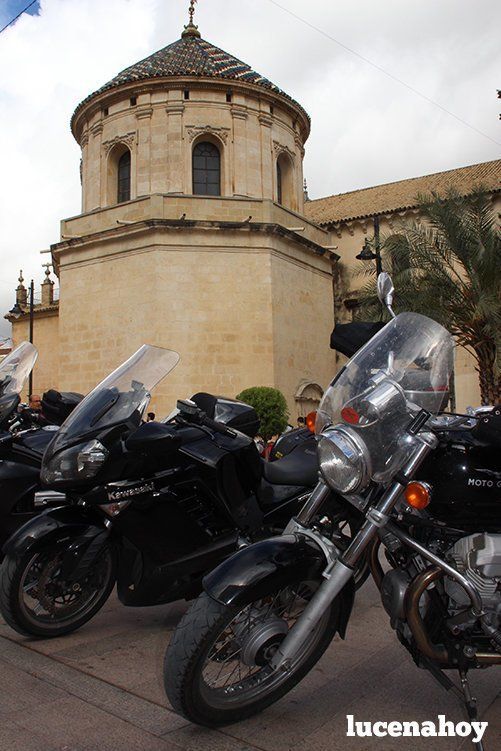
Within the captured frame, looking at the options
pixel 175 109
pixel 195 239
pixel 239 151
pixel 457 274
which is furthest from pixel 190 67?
pixel 457 274

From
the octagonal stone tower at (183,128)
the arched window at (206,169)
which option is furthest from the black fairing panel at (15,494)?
the arched window at (206,169)

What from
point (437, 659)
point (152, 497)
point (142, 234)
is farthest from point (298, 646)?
point (142, 234)

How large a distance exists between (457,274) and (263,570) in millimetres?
12728

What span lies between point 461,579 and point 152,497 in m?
1.79

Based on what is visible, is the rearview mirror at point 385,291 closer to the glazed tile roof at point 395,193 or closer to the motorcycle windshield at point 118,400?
the motorcycle windshield at point 118,400

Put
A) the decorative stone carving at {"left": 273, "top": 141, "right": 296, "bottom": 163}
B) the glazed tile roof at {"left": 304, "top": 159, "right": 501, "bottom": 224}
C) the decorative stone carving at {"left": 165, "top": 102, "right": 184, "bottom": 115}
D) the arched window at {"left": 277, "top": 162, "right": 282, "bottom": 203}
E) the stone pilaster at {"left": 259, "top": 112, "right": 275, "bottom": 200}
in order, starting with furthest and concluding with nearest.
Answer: the glazed tile roof at {"left": 304, "top": 159, "right": 501, "bottom": 224}
the arched window at {"left": 277, "top": 162, "right": 282, "bottom": 203}
the decorative stone carving at {"left": 273, "top": 141, "right": 296, "bottom": 163}
the stone pilaster at {"left": 259, "top": 112, "right": 275, "bottom": 200}
the decorative stone carving at {"left": 165, "top": 102, "right": 184, "bottom": 115}

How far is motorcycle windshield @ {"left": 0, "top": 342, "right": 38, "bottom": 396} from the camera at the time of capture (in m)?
5.49

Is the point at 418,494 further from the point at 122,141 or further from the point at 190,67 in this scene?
the point at 190,67

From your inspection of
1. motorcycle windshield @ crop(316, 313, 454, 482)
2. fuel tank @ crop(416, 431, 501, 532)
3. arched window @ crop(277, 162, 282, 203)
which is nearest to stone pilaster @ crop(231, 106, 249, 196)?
arched window @ crop(277, 162, 282, 203)

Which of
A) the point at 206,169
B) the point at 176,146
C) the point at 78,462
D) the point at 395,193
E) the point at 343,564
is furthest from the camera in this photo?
the point at 395,193

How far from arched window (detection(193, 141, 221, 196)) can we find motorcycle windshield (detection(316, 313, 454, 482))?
62.8 ft

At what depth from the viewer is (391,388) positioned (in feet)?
8.09

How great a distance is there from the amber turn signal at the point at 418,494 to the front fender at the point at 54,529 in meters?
2.14

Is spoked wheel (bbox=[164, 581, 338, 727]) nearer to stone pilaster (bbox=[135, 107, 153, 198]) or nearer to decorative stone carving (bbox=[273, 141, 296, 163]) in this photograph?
stone pilaster (bbox=[135, 107, 153, 198])
